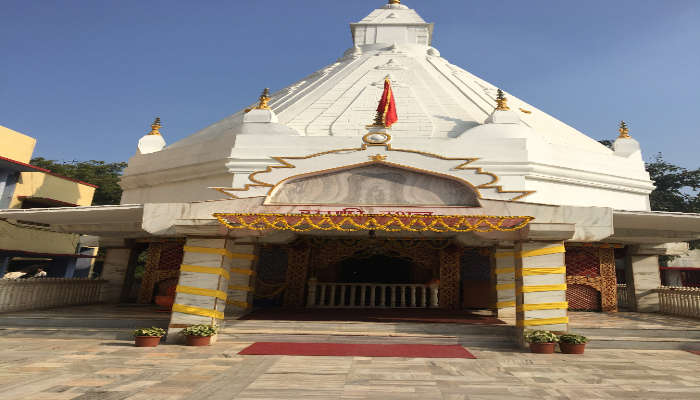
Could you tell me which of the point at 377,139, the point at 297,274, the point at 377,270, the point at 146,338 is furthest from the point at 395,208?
the point at 377,270

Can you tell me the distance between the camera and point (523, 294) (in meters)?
8.36

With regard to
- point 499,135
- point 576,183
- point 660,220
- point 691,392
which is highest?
point 499,135

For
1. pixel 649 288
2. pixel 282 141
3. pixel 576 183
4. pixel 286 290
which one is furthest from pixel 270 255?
pixel 649 288

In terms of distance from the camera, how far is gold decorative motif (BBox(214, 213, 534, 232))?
333 inches

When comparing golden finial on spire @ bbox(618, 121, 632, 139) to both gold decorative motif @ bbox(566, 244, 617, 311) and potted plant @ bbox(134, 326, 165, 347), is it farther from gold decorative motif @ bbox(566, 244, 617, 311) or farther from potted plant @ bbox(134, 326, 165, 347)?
potted plant @ bbox(134, 326, 165, 347)

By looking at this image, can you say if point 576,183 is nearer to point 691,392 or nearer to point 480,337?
point 480,337

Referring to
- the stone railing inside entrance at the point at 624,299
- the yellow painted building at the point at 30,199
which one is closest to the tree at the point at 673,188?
the stone railing inside entrance at the point at 624,299

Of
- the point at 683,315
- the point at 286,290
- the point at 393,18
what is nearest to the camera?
the point at 683,315

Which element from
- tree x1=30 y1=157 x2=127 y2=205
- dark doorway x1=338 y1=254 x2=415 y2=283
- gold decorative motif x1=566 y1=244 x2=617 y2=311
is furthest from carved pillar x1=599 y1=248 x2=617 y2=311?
tree x1=30 y1=157 x2=127 y2=205

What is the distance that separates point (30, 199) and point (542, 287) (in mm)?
27889

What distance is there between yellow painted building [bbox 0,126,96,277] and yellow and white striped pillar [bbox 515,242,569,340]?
22.1m

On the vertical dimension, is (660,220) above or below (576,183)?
below

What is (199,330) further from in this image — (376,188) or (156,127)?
(156,127)

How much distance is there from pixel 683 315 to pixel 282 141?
14.7m
